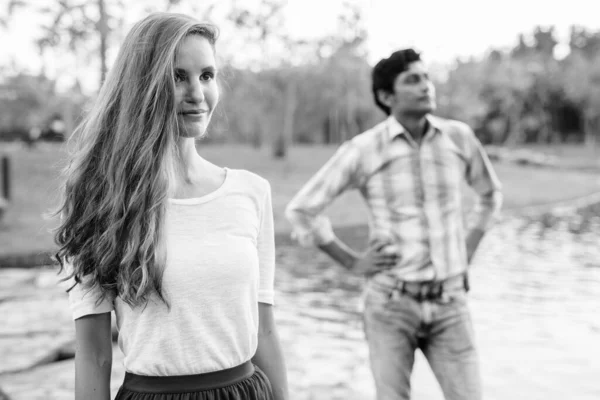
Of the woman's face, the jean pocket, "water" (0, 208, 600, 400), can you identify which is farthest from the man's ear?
"water" (0, 208, 600, 400)

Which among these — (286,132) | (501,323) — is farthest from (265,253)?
(286,132)

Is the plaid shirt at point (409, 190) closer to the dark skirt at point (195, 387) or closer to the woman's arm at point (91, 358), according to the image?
the dark skirt at point (195, 387)

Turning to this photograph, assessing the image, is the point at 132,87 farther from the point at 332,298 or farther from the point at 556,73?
the point at 556,73

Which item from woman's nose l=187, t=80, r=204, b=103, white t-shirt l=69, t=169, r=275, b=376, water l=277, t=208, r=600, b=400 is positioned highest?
woman's nose l=187, t=80, r=204, b=103

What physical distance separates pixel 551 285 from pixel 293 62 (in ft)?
66.6

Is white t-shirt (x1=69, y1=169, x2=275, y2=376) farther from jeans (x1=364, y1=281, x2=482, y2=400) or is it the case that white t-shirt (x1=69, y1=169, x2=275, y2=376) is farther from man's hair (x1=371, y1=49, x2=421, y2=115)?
man's hair (x1=371, y1=49, x2=421, y2=115)

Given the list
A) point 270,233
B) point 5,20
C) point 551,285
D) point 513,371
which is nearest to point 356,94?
point 5,20

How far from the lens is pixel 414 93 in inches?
142

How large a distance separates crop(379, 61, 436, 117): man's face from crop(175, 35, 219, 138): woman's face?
5.66 feet

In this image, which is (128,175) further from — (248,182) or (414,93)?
(414,93)

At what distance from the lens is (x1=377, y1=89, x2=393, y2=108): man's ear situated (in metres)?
3.73

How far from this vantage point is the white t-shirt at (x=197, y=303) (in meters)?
1.92

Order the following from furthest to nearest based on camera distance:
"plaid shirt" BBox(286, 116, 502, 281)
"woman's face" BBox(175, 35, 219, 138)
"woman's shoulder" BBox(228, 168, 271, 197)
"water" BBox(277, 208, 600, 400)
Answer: "water" BBox(277, 208, 600, 400) < "plaid shirt" BBox(286, 116, 502, 281) < "woman's shoulder" BBox(228, 168, 271, 197) < "woman's face" BBox(175, 35, 219, 138)

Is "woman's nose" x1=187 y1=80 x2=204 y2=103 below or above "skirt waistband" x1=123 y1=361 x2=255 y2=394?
above
